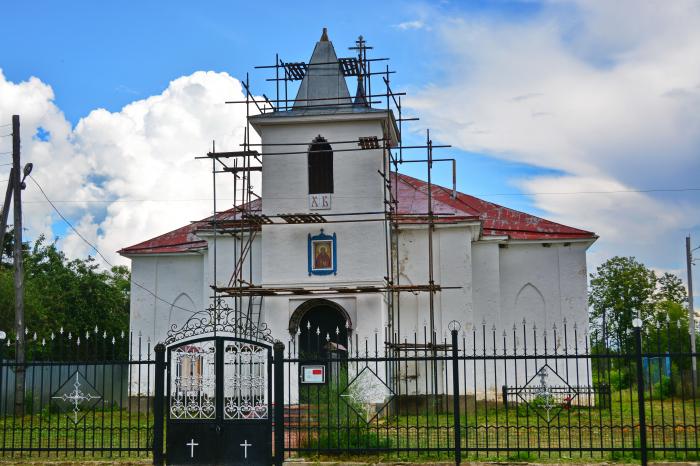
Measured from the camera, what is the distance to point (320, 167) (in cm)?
2725

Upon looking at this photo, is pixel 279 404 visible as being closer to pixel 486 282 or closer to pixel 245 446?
pixel 245 446

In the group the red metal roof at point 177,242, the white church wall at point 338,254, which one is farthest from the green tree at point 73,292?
the white church wall at point 338,254

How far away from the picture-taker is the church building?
86.4 feet

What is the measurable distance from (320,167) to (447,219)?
14.0 ft

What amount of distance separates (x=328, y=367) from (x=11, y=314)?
82.1 feet

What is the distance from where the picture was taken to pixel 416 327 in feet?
88.7

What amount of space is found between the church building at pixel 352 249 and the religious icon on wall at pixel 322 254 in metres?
0.03

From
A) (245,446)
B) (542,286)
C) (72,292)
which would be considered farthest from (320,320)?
(72,292)

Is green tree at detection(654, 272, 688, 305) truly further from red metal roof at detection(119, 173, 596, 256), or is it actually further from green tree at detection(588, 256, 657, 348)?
red metal roof at detection(119, 173, 596, 256)

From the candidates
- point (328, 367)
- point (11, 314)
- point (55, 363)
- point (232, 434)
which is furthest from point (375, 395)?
point (11, 314)

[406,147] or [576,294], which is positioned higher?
[406,147]

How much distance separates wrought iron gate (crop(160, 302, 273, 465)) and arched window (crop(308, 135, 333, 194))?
1223 cm

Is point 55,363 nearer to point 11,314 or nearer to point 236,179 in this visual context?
point 236,179

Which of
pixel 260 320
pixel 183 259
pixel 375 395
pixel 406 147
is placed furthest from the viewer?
pixel 183 259
